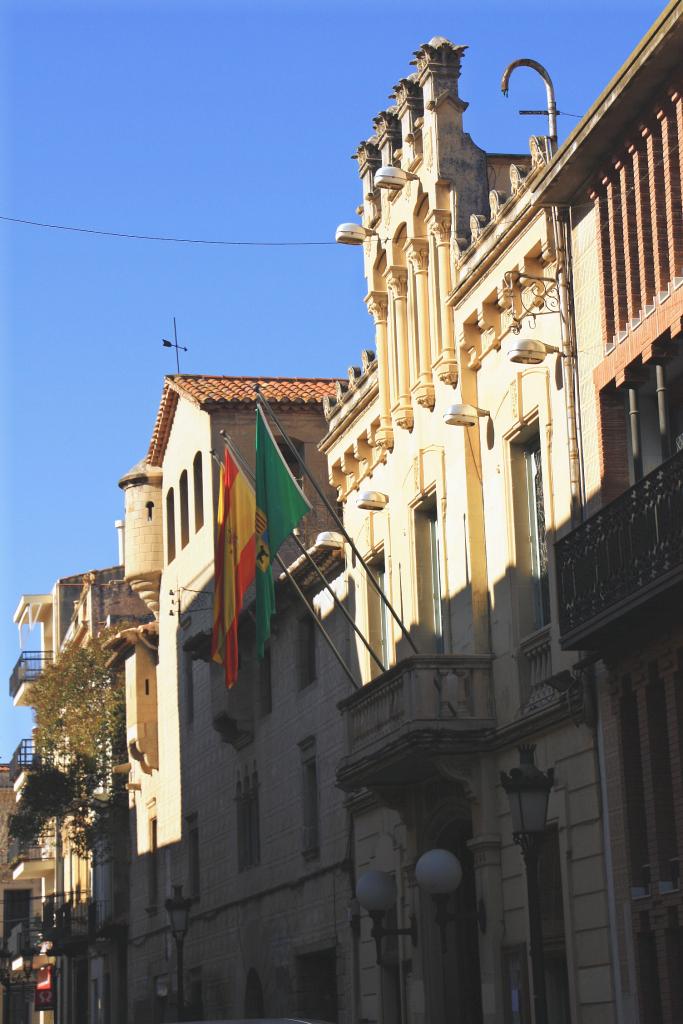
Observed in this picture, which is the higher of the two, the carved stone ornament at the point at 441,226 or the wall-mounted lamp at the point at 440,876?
the carved stone ornament at the point at 441,226

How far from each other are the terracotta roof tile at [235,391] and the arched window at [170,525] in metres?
1.76

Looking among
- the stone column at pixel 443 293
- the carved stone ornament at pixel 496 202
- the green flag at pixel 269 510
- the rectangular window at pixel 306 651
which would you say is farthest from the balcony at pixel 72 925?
the carved stone ornament at pixel 496 202

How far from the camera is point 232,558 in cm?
2723

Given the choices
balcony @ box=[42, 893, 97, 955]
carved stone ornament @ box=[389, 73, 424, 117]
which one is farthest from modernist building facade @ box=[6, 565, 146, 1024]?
carved stone ornament @ box=[389, 73, 424, 117]

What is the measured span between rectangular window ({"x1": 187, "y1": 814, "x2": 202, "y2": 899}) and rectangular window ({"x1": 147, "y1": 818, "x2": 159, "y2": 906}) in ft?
13.1

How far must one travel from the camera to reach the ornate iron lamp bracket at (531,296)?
20.1 metres

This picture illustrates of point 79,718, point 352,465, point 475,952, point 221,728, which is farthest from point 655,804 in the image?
point 79,718

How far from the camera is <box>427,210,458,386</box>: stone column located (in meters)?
22.8

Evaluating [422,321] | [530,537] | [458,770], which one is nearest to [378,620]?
[422,321]

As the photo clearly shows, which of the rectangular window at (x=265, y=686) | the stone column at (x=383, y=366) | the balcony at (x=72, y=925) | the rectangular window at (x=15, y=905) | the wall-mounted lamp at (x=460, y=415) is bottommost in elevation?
the balcony at (x=72, y=925)

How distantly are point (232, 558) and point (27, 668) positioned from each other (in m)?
48.8

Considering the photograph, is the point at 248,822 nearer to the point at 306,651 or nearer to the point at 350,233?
the point at 306,651

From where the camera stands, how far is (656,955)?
17.3 meters

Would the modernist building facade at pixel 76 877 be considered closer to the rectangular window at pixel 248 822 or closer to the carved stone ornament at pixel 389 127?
the rectangular window at pixel 248 822
